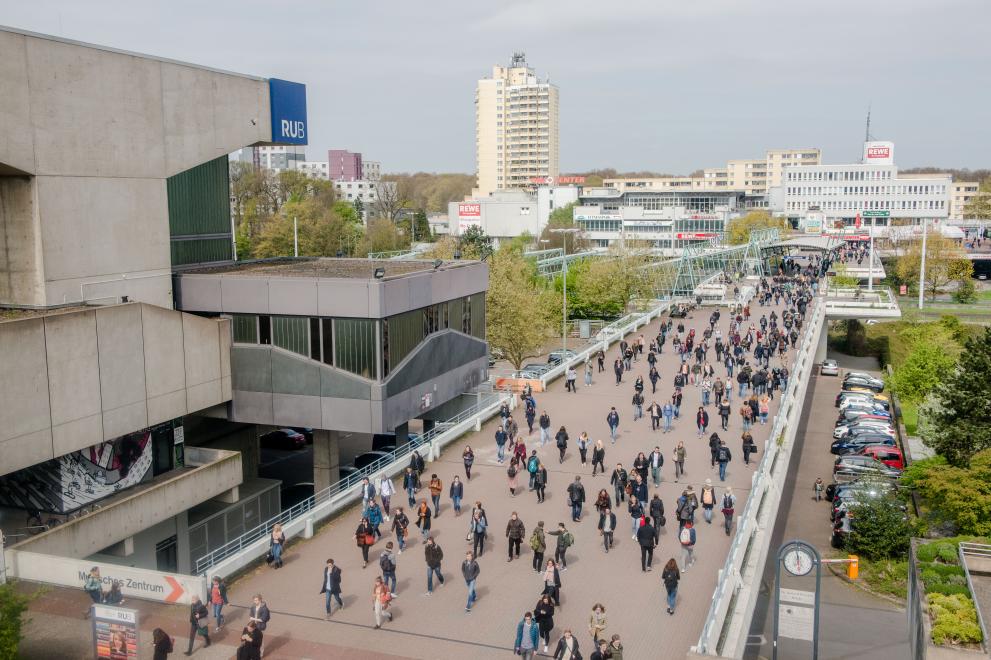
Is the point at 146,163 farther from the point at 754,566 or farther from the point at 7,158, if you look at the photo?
the point at 754,566

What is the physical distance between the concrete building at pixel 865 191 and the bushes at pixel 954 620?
128m

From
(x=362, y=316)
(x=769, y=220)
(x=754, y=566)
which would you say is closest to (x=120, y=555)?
(x=362, y=316)

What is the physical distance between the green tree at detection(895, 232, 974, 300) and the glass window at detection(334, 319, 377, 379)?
8070 centimetres

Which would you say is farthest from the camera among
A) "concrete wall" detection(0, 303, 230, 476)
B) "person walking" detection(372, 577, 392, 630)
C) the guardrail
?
"concrete wall" detection(0, 303, 230, 476)

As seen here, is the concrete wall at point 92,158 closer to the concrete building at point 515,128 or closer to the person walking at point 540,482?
the person walking at point 540,482

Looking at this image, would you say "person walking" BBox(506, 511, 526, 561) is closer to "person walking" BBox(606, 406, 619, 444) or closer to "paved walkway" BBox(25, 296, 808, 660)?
"paved walkway" BBox(25, 296, 808, 660)

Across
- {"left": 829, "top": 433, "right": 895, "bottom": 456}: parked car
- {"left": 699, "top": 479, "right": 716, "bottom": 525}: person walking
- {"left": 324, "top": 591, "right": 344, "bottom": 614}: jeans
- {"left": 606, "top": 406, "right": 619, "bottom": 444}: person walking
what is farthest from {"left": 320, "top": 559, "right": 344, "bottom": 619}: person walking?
{"left": 829, "top": 433, "right": 895, "bottom": 456}: parked car

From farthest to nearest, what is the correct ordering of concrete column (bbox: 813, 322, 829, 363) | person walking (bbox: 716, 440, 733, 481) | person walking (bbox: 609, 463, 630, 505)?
concrete column (bbox: 813, 322, 829, 363), person walking (bbox: 716, 440, 733, 481), person walking (bbox: 609, 463, 630, 505)

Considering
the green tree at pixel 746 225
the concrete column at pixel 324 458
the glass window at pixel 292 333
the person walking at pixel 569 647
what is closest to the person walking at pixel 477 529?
the person walking at pixel 569 647

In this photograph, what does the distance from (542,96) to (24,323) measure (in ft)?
563

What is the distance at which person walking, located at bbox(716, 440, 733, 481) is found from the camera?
2436 centimetres

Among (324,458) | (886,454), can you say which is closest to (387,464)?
(324,458)

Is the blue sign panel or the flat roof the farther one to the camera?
the blue sign panel

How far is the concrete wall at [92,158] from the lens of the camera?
22.5m
